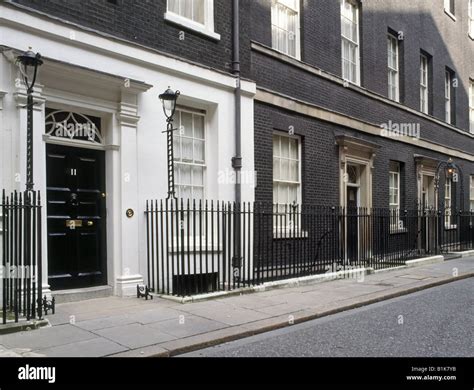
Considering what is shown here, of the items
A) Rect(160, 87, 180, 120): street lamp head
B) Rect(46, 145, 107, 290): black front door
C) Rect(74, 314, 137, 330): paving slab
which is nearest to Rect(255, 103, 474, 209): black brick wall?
Rect(160, 87, 180, 120): street lamp head

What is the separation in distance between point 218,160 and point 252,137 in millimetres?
1108

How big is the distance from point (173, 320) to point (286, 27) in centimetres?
803

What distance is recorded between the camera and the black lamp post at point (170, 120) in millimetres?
8156

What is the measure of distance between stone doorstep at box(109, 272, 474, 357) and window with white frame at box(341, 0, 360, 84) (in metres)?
7.24

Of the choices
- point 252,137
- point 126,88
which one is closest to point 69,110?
point 126,88

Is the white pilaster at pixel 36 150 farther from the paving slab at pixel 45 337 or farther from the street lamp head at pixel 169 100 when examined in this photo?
the street lamp head at pixel 169 100

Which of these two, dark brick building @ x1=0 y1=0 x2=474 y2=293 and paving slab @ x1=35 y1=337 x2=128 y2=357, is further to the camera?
dark brick building @ x1=0 y1=0 x2=474 y2=293

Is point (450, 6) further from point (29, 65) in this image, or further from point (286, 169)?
point (29, 65)

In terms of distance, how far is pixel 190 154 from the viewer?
9.46m

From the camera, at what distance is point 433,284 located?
10.7 m

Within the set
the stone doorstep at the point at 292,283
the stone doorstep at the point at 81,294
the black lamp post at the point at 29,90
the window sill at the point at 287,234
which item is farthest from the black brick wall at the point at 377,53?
the stone doorstep at the point at 81,294

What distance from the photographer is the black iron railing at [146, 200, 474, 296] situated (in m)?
8.27

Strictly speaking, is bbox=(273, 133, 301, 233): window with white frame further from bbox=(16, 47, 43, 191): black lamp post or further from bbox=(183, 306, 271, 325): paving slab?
bbox=(16, 47, 43, 191): black lamp post

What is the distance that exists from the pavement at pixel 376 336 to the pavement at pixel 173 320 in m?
0.23
